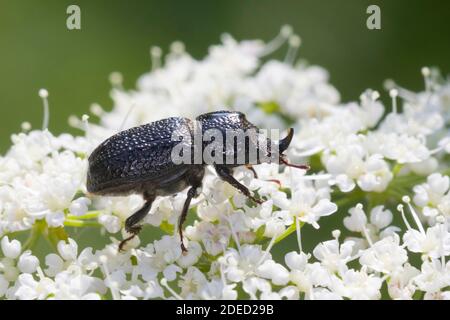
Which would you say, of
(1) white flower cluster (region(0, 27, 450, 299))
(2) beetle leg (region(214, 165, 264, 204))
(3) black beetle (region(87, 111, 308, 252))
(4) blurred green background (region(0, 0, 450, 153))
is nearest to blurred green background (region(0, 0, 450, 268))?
(4) blurred green background (region(0, 0, 450, 153))

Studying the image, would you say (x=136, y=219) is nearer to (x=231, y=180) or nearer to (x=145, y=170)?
(x=145, y=170)

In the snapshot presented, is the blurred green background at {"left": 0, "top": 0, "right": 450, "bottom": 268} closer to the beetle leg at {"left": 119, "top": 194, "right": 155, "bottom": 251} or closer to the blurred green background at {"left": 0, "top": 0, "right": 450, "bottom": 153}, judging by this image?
the blurred green background at {"left": 0, "top": 0, "right": 450, "bottom": 153}

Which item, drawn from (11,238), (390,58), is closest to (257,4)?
(390,58)

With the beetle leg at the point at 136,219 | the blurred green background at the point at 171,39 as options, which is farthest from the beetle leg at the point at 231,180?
the blurred green background at the point at 171,39

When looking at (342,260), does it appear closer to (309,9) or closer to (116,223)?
(116,223)

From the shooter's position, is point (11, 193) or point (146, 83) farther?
point (146, 83)

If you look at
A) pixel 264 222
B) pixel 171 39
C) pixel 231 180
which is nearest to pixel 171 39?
pixel 171 39
